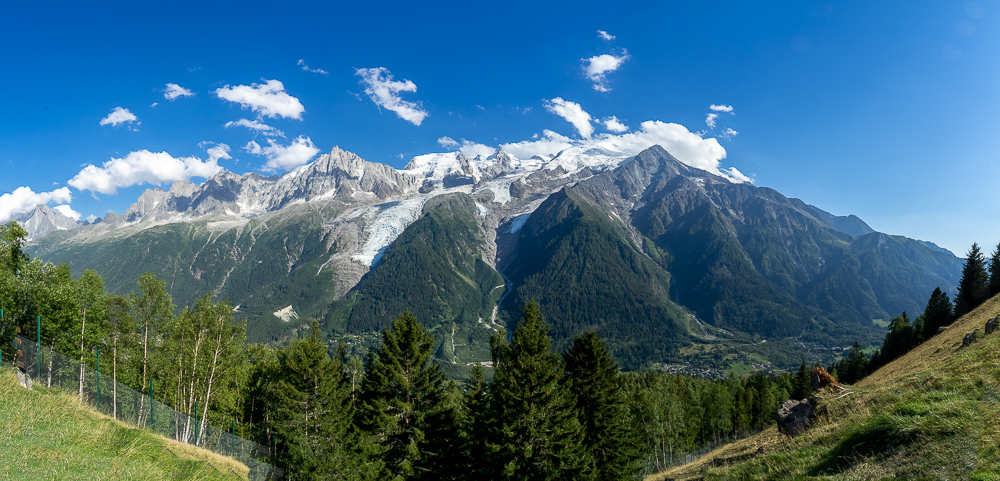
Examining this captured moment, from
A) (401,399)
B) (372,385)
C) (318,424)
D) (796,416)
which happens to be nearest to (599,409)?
(401,399)

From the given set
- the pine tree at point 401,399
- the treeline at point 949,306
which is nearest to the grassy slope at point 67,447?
the pine tree at point 401,399

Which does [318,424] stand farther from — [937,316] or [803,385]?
[937,316]

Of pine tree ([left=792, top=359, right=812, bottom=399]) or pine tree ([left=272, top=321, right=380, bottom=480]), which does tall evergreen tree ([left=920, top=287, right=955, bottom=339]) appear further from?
pine tree ([left=272, top=321, right=380, bottom=480])

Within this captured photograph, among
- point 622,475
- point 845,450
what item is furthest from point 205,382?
point 845,450

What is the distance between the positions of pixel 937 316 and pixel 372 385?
88.1 m

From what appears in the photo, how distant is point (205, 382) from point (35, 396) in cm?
2679

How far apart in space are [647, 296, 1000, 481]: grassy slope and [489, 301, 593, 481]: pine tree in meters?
12.3

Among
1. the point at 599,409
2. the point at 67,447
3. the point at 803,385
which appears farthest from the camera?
the point at 803,385

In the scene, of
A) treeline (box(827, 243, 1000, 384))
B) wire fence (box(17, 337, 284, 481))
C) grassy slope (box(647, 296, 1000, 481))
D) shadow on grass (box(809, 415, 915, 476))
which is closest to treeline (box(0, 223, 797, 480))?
wire fence (box(17, 337, 284, 481))

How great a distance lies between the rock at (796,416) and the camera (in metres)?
18.2

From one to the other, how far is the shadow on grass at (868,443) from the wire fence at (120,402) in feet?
107

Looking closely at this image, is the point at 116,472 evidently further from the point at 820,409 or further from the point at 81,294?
the point at 81,294

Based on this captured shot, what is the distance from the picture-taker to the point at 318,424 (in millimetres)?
31641

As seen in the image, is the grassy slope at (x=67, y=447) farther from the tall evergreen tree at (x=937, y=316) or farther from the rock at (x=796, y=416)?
the tall evergreen tree at (x=937, y=316)
